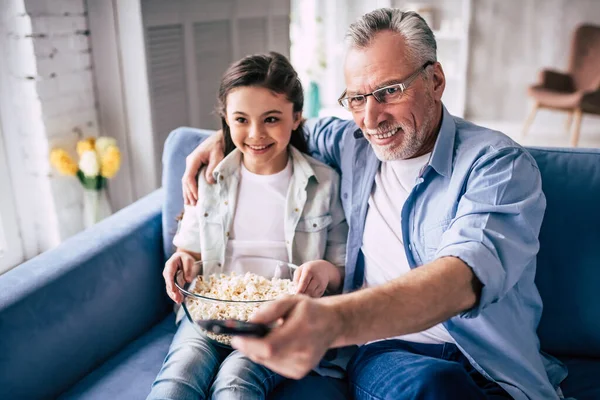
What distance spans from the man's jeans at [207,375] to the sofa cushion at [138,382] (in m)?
0.06

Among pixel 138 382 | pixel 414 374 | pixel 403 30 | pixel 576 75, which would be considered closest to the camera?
pixel 414 374

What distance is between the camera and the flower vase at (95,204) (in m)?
2.01

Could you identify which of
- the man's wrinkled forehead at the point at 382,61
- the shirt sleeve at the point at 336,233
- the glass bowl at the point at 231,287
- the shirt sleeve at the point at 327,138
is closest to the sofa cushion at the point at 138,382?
the glass bowl at the point at 231,287

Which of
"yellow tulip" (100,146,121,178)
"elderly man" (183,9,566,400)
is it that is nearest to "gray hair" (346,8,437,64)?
"elderly man" (183,9,566,400)

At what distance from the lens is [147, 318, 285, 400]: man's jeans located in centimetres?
117

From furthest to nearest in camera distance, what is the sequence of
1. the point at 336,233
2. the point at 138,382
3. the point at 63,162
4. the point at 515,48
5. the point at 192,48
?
the point at 515,48 → the point at 192,48 → the point at 63,162 → the point at 336,233 → the point at 138,382

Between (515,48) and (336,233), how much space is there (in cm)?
492

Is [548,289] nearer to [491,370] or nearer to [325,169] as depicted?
[491,370]

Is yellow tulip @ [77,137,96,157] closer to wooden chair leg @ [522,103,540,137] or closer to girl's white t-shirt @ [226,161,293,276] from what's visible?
girl's white t-shirt @ [226,161,293,276]

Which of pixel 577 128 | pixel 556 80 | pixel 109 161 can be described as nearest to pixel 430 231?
pixel 109 161

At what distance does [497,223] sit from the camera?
1.02 meters

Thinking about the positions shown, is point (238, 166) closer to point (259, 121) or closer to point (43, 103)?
point (259, 121)

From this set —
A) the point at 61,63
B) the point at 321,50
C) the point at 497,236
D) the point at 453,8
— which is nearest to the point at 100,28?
the point at 61,63

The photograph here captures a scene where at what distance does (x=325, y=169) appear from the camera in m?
1.55
